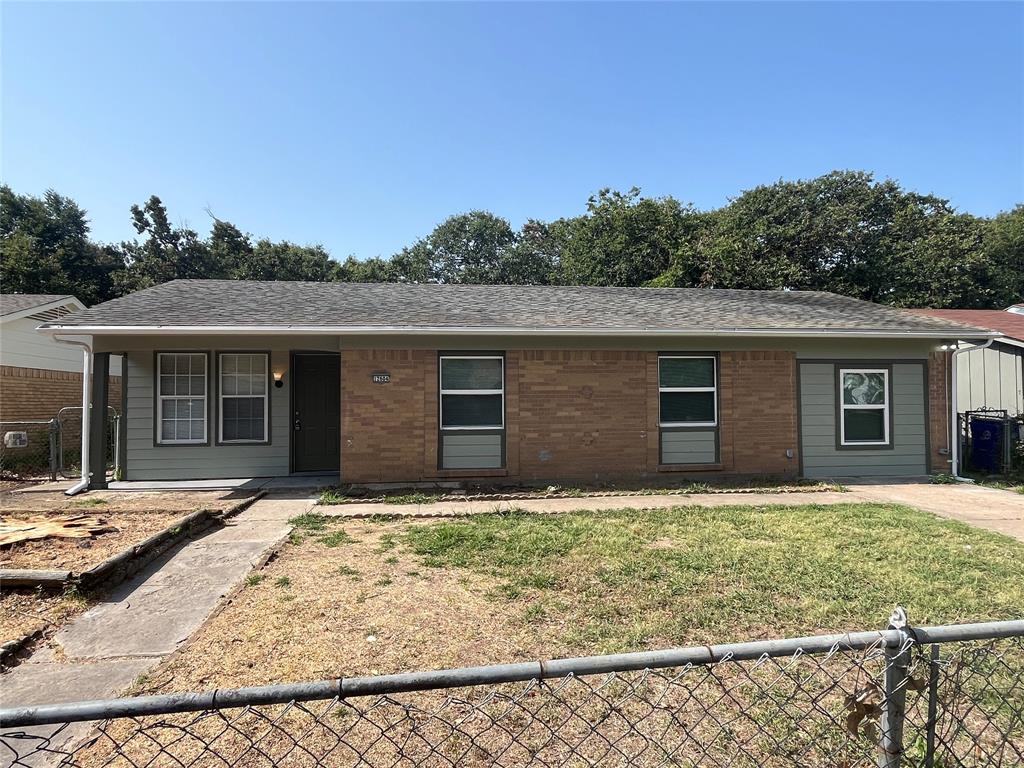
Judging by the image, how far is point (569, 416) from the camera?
946 centimetres

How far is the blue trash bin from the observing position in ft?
34.8

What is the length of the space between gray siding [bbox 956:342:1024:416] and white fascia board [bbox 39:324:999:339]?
4715 mm

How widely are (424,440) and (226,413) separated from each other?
378 cm

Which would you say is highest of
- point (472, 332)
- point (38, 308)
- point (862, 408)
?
point (38, 308)

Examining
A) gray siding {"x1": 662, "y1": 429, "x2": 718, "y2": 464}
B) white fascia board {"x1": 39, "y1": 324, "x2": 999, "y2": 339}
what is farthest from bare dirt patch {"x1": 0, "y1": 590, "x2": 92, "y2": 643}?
gray siding {"x1": 662, "y1": 429, "x2": 718, "y2": 464}

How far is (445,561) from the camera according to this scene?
17.2ft

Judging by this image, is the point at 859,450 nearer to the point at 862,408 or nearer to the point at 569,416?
the point at 862,408

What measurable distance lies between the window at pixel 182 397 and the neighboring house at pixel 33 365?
488cm

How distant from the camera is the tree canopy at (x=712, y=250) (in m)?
24.6

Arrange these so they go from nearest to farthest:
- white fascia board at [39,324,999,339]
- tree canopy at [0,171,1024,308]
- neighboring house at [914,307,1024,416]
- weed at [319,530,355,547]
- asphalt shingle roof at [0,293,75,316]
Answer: weed at [319,530,355,547]
white fascia board at [39,324,999,339]
asphalt shingle roof at [0,293,75,316]
neighboring house at [914,307,1024,416]
tree canopy at [0,171,1024,308]

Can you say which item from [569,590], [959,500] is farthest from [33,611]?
[959,500]

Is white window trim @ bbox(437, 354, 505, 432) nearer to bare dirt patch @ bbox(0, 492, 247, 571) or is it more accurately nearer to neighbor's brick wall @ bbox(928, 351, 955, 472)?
bare dirt patch @ bbox(0, 492, 247, 571)

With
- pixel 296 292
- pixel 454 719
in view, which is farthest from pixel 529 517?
pixel 296 292

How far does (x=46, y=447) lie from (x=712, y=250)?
2346 centimetres
